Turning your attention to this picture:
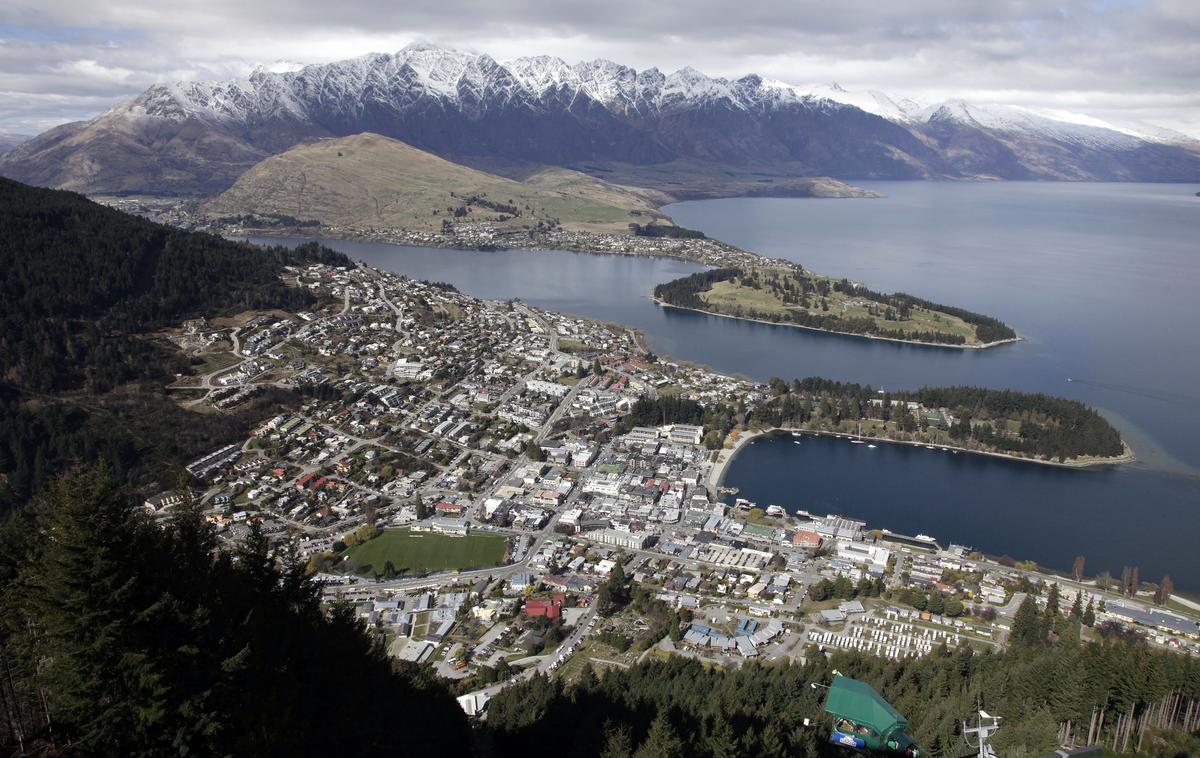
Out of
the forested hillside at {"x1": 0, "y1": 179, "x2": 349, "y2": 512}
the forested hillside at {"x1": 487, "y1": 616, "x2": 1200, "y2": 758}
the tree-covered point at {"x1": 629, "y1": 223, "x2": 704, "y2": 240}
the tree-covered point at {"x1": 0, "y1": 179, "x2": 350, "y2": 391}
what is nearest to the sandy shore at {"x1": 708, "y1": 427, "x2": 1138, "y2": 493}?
the forested hillside at {"x1": 487, "y1": 616, "x2": 1200, "y2": 758}

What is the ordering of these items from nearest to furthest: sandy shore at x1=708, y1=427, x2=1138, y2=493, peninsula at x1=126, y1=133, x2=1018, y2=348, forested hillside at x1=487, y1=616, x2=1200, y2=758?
forested hillside at x1=487, y1=616, x2=1200, y2=758 < sandy shore at x1=708, y1=427, x2=1138, y2=493 < peninsula at x1=126, y1=133, x2=1018, y2=348

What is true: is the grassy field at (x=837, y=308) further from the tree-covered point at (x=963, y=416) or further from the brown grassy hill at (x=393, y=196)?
the brown grassy hill at (x=393, y=196)

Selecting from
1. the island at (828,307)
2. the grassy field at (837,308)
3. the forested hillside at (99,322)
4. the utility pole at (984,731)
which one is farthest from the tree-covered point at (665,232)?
the utility pole at (984,731)

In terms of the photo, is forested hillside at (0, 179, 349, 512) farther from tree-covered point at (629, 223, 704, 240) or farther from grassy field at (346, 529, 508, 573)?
tree-covered point at (629, 223, 704, 240)

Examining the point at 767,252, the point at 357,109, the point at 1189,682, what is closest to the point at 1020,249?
the point at 767,252

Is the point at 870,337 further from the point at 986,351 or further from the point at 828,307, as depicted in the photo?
the point at 986,351

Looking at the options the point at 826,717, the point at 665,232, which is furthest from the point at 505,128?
the point at 826,717

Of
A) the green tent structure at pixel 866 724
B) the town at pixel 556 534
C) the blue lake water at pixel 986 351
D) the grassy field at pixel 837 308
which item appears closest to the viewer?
the green tent structure at pixel 866 724
